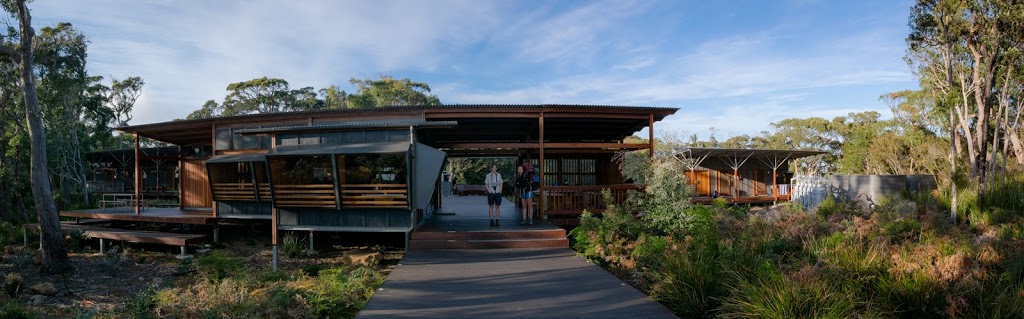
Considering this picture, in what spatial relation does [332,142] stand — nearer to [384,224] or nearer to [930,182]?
[384,224]

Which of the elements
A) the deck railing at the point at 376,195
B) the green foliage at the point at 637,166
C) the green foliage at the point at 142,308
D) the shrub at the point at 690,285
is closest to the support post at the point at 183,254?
the deck railing at the point at 376,195

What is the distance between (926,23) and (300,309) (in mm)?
14293

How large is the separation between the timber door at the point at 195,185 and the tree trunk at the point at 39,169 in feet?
17.6

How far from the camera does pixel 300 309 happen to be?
546 cm

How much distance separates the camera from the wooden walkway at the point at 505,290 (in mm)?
5391

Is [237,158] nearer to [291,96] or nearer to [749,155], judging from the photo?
[749,155]

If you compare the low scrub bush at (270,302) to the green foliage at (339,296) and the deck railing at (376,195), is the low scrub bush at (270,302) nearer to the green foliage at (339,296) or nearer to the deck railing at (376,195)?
the green foliage at (339,296)

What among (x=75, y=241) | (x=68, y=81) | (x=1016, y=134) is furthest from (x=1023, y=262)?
(x=68, y=81)

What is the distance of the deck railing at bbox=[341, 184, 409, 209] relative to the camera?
1026cm

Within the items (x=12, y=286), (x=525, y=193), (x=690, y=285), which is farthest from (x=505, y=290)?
(x=12, y=286)

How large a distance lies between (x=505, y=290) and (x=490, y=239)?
12.4 ft

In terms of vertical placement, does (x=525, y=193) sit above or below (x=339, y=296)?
above

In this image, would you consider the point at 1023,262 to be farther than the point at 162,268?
No

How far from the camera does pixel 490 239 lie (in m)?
10.2
